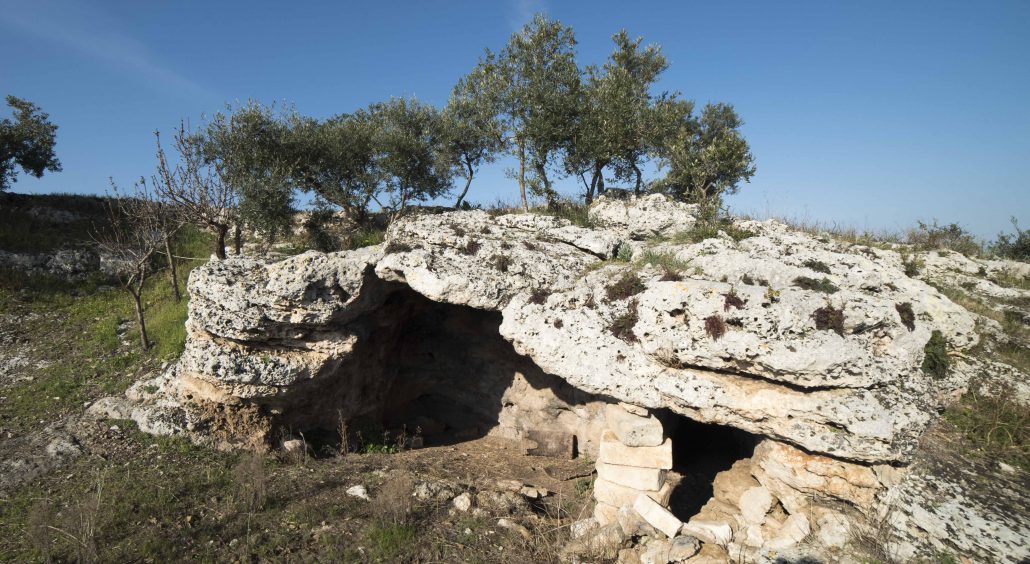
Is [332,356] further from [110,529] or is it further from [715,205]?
[715,205]

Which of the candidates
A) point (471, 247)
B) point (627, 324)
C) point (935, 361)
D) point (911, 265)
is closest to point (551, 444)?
point (627, 324)

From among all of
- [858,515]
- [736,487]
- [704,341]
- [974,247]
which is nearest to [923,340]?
[858,515]

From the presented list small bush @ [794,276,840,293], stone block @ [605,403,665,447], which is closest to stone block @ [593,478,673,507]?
stone block @ [605,403,665,447]

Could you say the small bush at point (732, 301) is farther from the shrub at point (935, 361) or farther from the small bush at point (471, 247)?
the small bush at point (471, 247)

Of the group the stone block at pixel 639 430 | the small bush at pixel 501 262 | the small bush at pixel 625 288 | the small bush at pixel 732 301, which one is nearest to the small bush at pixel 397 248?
the small bush at pixel 501 262

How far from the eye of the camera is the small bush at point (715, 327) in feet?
24.9

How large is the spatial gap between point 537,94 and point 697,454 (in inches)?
554

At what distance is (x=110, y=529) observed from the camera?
745cm

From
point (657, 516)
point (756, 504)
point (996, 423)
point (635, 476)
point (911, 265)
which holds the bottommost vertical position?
point (657, 516)

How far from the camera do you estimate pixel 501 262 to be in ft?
34.0

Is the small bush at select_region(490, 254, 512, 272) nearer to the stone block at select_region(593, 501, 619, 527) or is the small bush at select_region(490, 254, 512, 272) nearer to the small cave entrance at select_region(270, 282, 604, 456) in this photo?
the small cave entrance at select_region(270, 282, 604, 456)

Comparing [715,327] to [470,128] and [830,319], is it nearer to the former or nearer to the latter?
[830,319]

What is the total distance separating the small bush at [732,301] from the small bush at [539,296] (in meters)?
3.54

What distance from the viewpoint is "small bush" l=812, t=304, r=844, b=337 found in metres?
7.25
